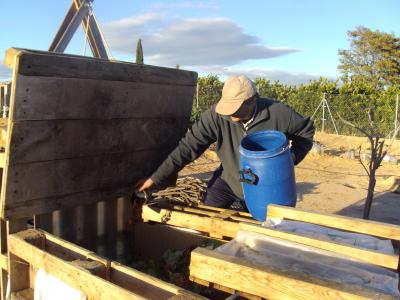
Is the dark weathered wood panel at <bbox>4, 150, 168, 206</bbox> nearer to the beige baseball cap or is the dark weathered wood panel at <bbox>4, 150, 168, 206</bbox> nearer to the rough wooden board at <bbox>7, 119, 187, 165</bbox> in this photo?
the rough wooden board at <bbox>7, 119, 187, 165</bbox>

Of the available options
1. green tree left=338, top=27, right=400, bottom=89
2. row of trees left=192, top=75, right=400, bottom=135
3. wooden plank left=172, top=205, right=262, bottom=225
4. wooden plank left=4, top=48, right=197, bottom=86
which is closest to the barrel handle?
wooden plank left=172, top=205, right=262, bottom=225

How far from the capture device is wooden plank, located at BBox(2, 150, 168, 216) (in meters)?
2.58

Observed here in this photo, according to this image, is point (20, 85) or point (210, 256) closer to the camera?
point (210, 256)

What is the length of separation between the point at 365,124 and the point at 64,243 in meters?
20.8

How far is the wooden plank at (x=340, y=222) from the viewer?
7.49 ft

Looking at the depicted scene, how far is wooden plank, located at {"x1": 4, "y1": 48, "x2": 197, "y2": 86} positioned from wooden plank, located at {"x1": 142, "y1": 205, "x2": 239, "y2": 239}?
42.6 inches

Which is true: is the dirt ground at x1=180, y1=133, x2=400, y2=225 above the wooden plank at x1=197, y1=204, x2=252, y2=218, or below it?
below

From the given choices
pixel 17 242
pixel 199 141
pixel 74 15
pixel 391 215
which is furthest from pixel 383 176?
pixel 17 242

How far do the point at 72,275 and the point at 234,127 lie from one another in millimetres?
2038

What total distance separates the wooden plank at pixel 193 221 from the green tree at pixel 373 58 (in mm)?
32814

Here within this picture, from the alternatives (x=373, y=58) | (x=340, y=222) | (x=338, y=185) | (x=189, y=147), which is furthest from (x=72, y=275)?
(x=373, y=58)

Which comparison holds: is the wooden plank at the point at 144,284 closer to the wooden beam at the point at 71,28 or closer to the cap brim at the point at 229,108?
the cap brim at the point at 229,108

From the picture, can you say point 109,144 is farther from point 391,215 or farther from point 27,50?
point 391,215

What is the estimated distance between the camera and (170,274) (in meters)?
3.24
